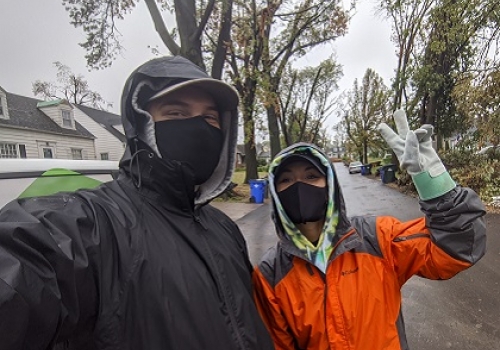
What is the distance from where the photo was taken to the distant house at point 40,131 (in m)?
19.1

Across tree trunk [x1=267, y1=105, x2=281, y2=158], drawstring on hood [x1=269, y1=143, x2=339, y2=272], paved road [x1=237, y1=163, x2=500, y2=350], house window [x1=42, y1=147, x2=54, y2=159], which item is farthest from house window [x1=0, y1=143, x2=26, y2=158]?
drawstring on hood [x1=269, y1=143, x2=339, y2=272]

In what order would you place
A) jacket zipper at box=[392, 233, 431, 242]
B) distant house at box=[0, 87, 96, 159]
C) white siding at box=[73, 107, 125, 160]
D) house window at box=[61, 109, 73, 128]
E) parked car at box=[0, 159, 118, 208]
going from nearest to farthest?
jacket zipper at box=[392, 233, 431, 242]
parked car at box=[0, 159, 118, 208]
distant house at box=[0, 87, 96, 159]
house window at box=[61, 109, 73, 128]
white siding at box=[73, 107, 125, 160]

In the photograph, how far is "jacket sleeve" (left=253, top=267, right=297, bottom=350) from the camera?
1.58 metres

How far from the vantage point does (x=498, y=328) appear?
3154 millimetres

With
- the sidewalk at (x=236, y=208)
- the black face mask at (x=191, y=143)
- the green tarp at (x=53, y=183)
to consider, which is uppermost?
the black face mask at (x=191, y=143)

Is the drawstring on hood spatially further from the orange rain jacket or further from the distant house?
the distant house

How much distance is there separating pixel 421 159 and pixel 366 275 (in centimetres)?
69

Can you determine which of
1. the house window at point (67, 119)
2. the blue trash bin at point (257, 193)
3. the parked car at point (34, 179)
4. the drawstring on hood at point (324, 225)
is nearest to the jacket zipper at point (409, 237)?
the drawstring on hood at point (324, 225)

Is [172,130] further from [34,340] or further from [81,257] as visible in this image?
[34,340]

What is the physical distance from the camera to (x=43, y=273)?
2.46ft

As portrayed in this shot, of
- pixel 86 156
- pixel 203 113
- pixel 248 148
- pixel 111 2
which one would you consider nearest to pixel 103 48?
pixel 111 2

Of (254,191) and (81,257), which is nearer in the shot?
(81,257)

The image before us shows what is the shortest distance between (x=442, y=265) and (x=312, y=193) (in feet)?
2.42

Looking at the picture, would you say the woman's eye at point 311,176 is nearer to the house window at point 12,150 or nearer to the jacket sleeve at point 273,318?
the jacket sleeve at point 273,318
